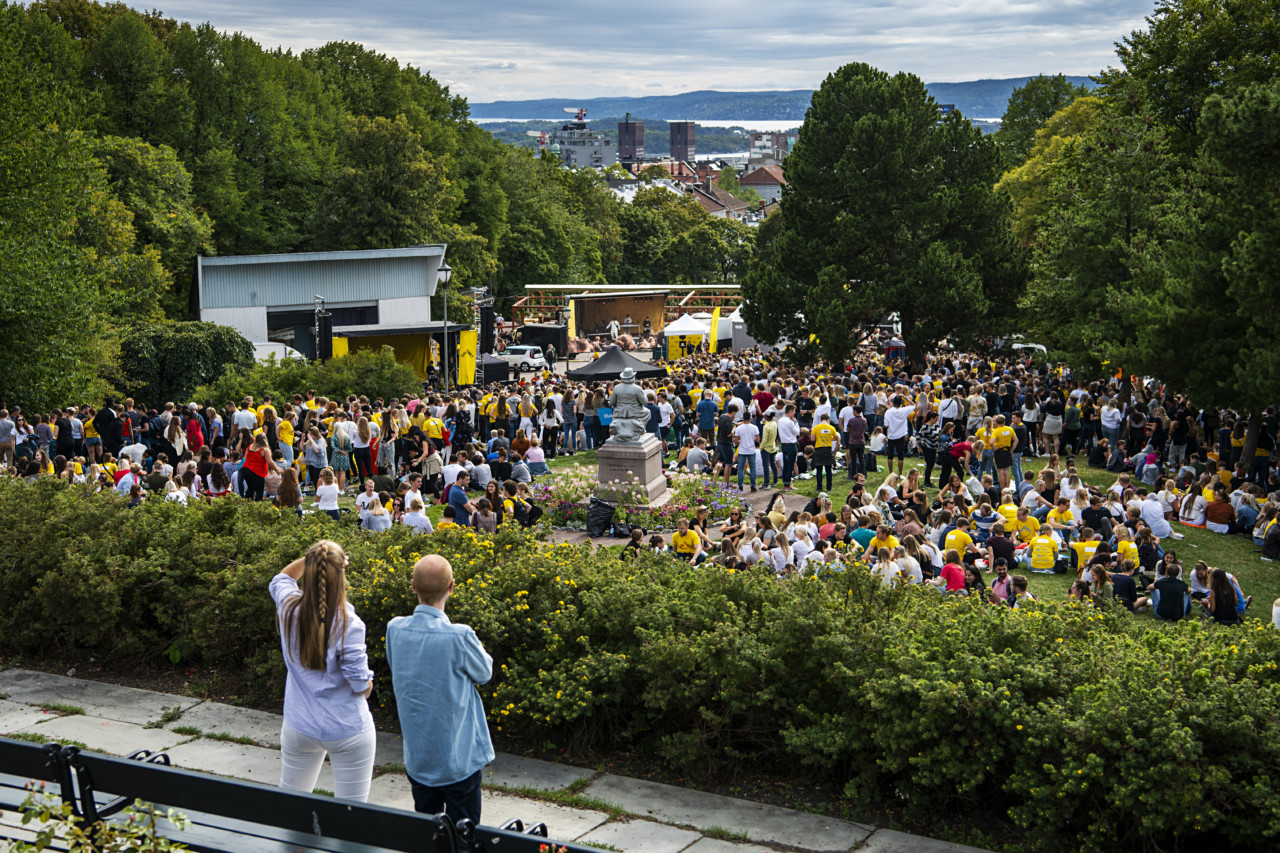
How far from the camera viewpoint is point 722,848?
5305 mm

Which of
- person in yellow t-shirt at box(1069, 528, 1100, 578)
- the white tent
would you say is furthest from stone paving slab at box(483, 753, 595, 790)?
the white tent

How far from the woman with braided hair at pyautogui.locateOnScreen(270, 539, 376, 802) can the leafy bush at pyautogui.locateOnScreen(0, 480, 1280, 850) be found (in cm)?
205

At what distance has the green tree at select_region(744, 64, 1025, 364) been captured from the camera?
2919 cm

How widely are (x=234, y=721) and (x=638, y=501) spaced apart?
10066 mm

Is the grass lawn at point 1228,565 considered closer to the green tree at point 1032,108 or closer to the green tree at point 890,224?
the green tree at point 890,224

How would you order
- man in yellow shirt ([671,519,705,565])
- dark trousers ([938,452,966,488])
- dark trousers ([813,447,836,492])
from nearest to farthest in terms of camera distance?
man in yellow shirt ([671,519,705,565]) → dark trousers ([938,452,966,488]) → dark trousers ([813,447,836,492])

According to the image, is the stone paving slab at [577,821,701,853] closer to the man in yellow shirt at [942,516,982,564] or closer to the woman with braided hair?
the woman with braided hair

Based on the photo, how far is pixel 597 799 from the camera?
19.3 feet

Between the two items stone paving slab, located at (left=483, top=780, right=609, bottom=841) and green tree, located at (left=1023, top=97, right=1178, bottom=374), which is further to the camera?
green tree, located at (left=1023, top=97, right=1178, bottom=374)

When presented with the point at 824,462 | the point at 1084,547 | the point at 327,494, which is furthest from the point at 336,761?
the point at 824,462

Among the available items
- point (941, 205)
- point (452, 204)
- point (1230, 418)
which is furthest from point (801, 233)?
point (452, 204)

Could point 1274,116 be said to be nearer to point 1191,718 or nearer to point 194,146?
point 1191,718

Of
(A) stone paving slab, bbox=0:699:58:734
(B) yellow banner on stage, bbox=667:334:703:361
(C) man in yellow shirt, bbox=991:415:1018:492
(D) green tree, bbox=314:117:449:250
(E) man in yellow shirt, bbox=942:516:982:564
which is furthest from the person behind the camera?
(B) yellow banner on stage, bbox=667:334:703:361

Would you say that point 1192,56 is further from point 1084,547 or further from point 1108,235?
point 1084,547
